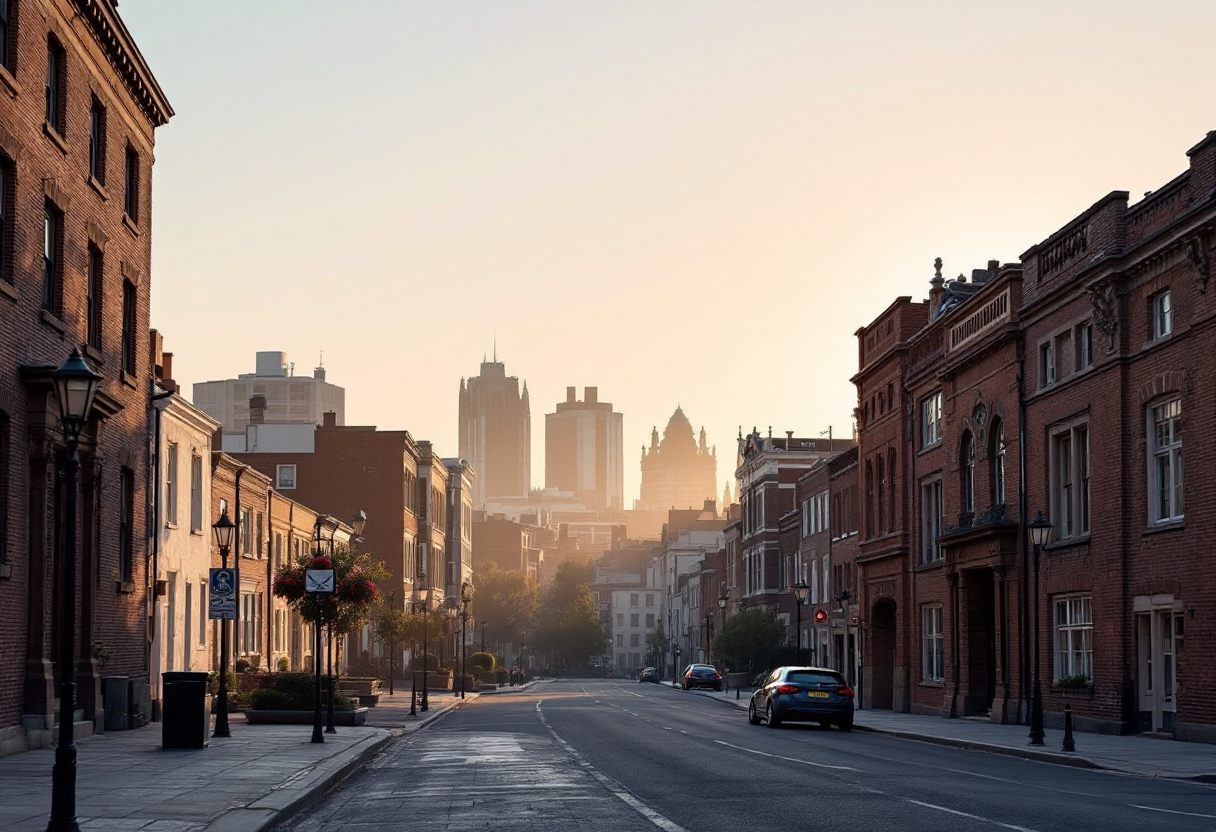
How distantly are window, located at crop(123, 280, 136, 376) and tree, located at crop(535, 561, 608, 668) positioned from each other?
391ft

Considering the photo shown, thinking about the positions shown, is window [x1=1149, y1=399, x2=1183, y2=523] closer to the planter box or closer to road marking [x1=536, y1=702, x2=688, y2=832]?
road marking [x1=536, y1=702, x2=688, y2=832]

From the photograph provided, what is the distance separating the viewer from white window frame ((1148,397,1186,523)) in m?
32.0

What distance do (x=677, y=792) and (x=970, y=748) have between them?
14.6 meters

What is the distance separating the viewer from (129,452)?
33562mm

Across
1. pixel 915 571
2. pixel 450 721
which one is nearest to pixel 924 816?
pixel 450 721

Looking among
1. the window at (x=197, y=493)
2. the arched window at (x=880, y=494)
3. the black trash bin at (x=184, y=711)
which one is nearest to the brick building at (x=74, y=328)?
the black trash bin at (x=184, y=711)

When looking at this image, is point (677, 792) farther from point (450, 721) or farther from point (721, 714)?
point (721, 714)

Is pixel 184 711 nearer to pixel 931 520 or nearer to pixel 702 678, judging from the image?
pixel 931 520

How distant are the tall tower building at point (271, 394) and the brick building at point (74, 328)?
3481 inches

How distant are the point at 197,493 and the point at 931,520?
2271 centimetres

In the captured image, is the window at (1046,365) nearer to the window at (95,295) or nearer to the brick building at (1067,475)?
the brick building at (1067,475)

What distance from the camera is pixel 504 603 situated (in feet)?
474

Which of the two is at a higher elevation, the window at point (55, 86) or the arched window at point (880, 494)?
the window at point (55, 86)

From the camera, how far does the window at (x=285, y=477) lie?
8369 cm
